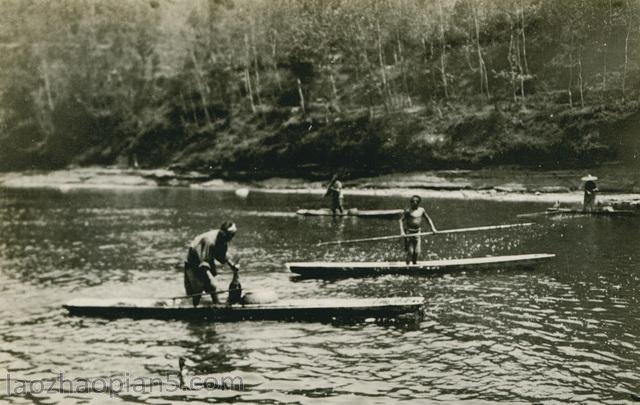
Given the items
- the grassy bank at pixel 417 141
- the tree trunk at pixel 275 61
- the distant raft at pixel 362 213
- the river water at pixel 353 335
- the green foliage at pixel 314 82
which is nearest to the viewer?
the river water at pixel 353 335

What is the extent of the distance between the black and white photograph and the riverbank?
403 mm

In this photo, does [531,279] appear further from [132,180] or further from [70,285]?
[132,180]

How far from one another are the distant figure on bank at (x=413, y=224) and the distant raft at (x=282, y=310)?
4.76 meters

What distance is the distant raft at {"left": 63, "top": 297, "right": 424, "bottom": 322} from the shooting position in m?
14.4

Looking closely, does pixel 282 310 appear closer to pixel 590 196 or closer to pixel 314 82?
pixel 590 196

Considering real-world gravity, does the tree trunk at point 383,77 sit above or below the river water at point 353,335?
above

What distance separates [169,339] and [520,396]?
24.4 ft

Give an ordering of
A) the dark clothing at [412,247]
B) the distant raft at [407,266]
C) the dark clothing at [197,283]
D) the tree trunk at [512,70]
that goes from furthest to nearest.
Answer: the tree trunk at [512,70], the dark clothing at [412,247], the distant raft at [407,266], the dark clothing at [197,283]

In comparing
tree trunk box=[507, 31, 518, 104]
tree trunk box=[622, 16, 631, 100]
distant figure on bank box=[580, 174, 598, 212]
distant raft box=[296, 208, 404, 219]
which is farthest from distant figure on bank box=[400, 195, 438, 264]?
tree trunk box=[507, 31, 518, 104]

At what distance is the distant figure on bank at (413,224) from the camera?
750 inches

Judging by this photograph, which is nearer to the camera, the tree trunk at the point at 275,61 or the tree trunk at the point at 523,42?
the tree trunk at the point at 523,42

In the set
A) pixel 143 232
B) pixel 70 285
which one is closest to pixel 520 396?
pixel 70 285

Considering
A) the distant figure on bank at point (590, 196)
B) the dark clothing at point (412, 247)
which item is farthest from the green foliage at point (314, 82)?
the dark clothing at point (412, 247)

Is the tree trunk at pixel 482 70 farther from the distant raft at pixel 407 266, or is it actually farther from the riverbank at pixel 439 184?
the distant raft at pixel 407 266
